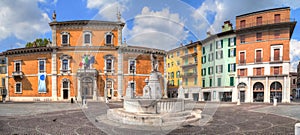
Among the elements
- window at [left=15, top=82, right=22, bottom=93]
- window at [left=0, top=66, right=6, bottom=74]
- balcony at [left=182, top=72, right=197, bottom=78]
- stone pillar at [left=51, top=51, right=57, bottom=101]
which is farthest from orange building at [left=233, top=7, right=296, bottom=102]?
window at [left=0, top=66, right=6, bottom=74]

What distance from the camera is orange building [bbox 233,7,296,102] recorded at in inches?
1356

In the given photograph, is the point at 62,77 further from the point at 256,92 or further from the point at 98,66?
the point at 256,92

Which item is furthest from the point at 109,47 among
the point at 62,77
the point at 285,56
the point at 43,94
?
the point at 285,56

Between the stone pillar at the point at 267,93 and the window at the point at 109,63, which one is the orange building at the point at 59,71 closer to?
the window at the point at 109,63

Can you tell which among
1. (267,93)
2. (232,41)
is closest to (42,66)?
(232,41)

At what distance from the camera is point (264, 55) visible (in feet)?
118

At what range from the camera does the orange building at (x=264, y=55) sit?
1356 inches

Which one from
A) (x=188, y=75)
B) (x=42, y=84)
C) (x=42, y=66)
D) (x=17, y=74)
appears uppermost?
(x=42, y=66)

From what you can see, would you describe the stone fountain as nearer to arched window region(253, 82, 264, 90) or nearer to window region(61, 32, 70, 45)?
arched window region(253, 82, 264, 90)

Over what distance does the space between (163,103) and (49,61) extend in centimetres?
3587

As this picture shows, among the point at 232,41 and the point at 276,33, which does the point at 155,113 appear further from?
the point at 276,33

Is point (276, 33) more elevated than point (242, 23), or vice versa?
point (242, 23)

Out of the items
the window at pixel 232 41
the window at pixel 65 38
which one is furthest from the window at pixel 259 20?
the window at pixel 65 38

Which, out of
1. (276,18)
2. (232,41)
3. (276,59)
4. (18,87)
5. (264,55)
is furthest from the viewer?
(18,87)
